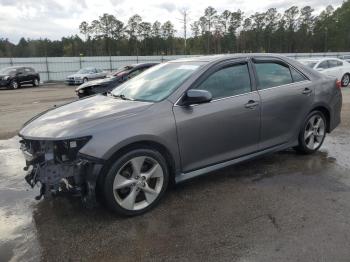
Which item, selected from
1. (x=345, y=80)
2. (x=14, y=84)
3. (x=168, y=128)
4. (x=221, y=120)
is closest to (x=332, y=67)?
(x=345, y=80)

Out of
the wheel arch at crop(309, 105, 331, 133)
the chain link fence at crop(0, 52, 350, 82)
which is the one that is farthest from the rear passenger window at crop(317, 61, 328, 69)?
the chain link fence at crop(0, 52, 350, 82)

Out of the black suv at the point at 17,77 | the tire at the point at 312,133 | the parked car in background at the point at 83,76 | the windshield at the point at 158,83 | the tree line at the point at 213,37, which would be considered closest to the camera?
the windshield at the point at 158,83

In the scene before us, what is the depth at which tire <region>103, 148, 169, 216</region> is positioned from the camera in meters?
3.45

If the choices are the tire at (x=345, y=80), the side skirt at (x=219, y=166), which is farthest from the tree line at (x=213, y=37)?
the side skirt at (x=219, y=166)

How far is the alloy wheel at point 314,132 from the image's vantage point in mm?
5401

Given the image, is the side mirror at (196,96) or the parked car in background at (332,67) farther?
the parked car in background at (332,67)

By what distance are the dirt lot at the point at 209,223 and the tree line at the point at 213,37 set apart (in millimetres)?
72301

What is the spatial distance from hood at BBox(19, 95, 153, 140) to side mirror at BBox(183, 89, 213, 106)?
43 centimetres

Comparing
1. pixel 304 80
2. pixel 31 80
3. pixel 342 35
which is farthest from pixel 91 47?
pixel 304 80

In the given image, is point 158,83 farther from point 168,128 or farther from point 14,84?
point 14,84

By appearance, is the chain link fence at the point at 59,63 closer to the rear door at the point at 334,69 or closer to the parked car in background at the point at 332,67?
the parked car in background at the point at 332,67

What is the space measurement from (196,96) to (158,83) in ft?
2.54

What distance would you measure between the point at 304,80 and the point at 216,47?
77499 millimetres

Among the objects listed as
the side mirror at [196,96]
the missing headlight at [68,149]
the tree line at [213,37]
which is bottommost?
the missing headlight at [68,149]
